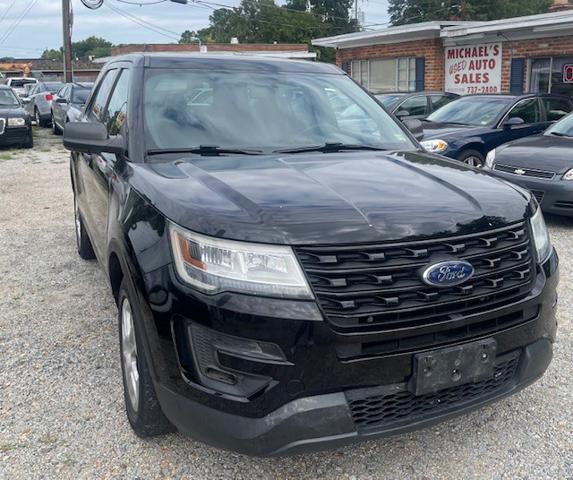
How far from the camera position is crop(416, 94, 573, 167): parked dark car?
9078 mm

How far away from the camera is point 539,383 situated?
342 cm

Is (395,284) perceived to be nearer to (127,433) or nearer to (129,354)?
(129,354)

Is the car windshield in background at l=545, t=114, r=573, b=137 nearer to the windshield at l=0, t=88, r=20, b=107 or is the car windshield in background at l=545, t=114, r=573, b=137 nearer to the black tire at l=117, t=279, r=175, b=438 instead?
the black tire at l=117, t=279, r=175, b=438

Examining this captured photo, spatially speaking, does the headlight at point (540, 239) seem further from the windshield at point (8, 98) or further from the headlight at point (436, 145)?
the windshield at point (8, 98)

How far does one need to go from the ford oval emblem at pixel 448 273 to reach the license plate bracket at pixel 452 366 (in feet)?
0.88

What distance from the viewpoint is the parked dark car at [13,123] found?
14.5 metres

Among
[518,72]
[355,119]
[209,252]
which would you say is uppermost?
[518,72]

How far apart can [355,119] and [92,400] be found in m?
2.31

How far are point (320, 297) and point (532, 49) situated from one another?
15.1 meters

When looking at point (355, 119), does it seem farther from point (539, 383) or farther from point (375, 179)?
point (539, 383)

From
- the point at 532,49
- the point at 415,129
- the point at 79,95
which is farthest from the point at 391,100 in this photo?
the point at 415,129

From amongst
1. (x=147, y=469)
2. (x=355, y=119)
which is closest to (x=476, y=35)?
(x=355, y=119)

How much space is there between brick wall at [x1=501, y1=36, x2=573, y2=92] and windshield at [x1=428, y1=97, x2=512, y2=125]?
5258mm

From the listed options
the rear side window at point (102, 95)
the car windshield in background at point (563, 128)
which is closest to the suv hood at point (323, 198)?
the rear side window at point (102, 95)
